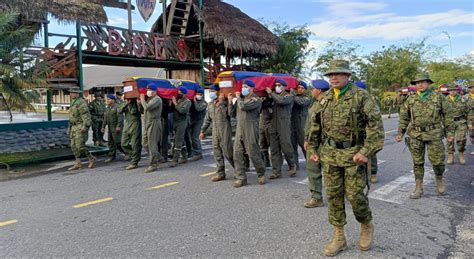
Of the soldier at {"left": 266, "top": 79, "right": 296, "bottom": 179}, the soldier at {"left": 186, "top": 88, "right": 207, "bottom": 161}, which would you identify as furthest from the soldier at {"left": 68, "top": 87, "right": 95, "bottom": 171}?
the soldier at {"left": 266, "top": 79, "right": 296, "bottom": 179}

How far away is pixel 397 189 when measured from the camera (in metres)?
6.36

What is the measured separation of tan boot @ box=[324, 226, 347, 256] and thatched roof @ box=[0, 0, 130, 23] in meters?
9.99

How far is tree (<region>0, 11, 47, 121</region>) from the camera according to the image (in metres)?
8.34

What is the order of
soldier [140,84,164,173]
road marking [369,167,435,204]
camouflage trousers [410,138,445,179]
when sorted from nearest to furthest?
road marking [369,167,435,204] < camouflage trousers [410,138,445,179] < soldier [140,84,164,173]

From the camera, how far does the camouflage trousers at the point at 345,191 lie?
3.80 meters

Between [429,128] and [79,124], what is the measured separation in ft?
22.3

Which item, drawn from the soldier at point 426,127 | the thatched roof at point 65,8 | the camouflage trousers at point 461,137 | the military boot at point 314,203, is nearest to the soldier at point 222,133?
the military boot at point 314,203

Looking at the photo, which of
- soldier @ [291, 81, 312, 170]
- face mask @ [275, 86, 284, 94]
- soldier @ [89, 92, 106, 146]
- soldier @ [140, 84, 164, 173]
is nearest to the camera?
face mask @ [275, 86, 284, 94]

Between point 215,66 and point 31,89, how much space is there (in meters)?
9.43

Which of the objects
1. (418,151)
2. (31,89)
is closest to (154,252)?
(418,151)

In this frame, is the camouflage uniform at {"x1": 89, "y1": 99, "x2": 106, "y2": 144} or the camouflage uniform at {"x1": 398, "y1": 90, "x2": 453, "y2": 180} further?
the camouflage uniform at {"x1": 89, "y1": 99, "x2": 106, "y2": 144}

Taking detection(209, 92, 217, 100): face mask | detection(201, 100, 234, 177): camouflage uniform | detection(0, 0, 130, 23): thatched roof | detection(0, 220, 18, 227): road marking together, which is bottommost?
detection(0, 220, 18, 227): road marking

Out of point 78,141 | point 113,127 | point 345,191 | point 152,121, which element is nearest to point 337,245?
point 345,191

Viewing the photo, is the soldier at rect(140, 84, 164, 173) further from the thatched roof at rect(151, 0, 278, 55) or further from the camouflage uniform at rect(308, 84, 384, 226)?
the thatched roof at rect(151, 0, 278, 55)
